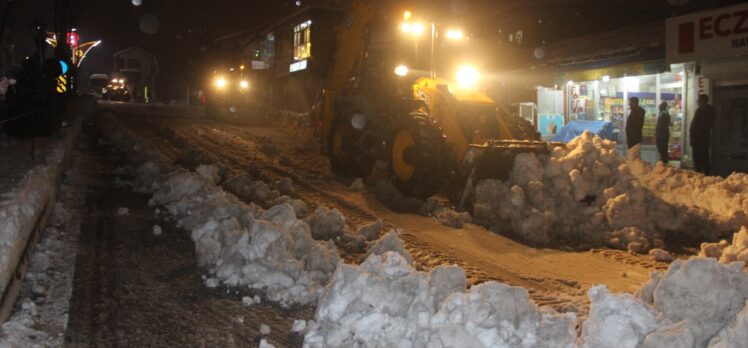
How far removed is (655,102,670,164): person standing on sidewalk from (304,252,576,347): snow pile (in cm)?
1255

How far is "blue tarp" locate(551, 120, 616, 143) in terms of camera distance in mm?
18547

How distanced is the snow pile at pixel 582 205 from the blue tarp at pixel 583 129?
8.81 meters

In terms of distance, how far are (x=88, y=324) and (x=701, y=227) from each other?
749 centimetres

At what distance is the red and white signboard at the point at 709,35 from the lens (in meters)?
14.1

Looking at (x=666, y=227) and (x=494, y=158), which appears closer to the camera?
(x=666, y=227)

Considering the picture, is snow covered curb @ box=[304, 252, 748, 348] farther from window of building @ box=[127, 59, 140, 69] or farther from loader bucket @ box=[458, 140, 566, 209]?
window of building @ box=[127, 59, 140, 69]

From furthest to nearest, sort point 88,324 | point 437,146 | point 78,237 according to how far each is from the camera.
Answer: point 437,146 → point 78,237 → point 88,324

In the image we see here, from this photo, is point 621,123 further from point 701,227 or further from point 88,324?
point 88,324

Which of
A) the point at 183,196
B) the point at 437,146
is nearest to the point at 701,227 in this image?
the point at 437,146

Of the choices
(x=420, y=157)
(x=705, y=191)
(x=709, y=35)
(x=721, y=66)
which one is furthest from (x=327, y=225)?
(x=721, y=66)

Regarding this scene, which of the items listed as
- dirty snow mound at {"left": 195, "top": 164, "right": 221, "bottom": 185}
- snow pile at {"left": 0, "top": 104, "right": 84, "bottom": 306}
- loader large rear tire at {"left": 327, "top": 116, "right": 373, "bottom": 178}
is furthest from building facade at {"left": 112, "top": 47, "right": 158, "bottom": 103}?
snow pile at {"left": 0, "top": 104, "right": 84, "bottom": 306}

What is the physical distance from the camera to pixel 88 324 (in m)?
5.12

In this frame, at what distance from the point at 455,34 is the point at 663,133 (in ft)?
20.3

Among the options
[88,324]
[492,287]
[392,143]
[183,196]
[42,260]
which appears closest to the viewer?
[492,287]
